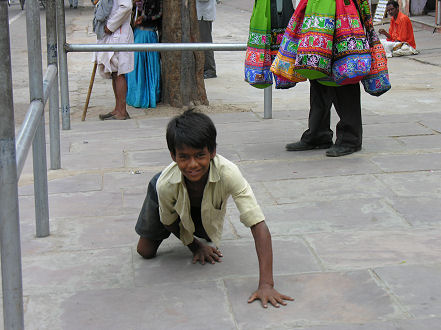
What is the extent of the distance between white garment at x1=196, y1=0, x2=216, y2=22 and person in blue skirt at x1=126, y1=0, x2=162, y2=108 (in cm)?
163

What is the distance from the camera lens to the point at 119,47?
5.86 m

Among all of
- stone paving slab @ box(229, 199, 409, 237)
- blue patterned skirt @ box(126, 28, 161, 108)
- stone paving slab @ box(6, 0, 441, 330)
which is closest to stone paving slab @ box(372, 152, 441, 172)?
stone paving slab @ box(6, 0, 441, 330)

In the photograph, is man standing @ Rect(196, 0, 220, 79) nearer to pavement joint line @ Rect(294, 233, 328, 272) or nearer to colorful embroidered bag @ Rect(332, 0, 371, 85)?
colorful embroidered bag @ Rect(332, 0, 371, 85)

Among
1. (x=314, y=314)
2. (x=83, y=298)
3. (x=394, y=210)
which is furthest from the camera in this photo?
(x=394, y=210)

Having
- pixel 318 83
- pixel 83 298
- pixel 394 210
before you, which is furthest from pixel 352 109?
pixel 83 298

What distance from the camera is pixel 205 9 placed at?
30.9 ft

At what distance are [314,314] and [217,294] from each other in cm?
44

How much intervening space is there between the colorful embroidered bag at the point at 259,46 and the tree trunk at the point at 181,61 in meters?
2.32

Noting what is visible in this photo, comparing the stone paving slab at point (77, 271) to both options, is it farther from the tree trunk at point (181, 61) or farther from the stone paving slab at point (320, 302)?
the tree trunk at point (181, 61)

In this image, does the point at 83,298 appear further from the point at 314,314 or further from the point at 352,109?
the point at 352,109

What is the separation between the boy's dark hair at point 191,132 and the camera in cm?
282

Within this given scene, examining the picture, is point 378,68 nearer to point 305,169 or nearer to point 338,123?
point 338,123

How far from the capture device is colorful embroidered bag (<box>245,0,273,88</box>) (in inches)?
207

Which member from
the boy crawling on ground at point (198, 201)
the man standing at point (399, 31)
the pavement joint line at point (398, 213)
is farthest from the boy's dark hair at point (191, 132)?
the man standing at point (399, 31)
